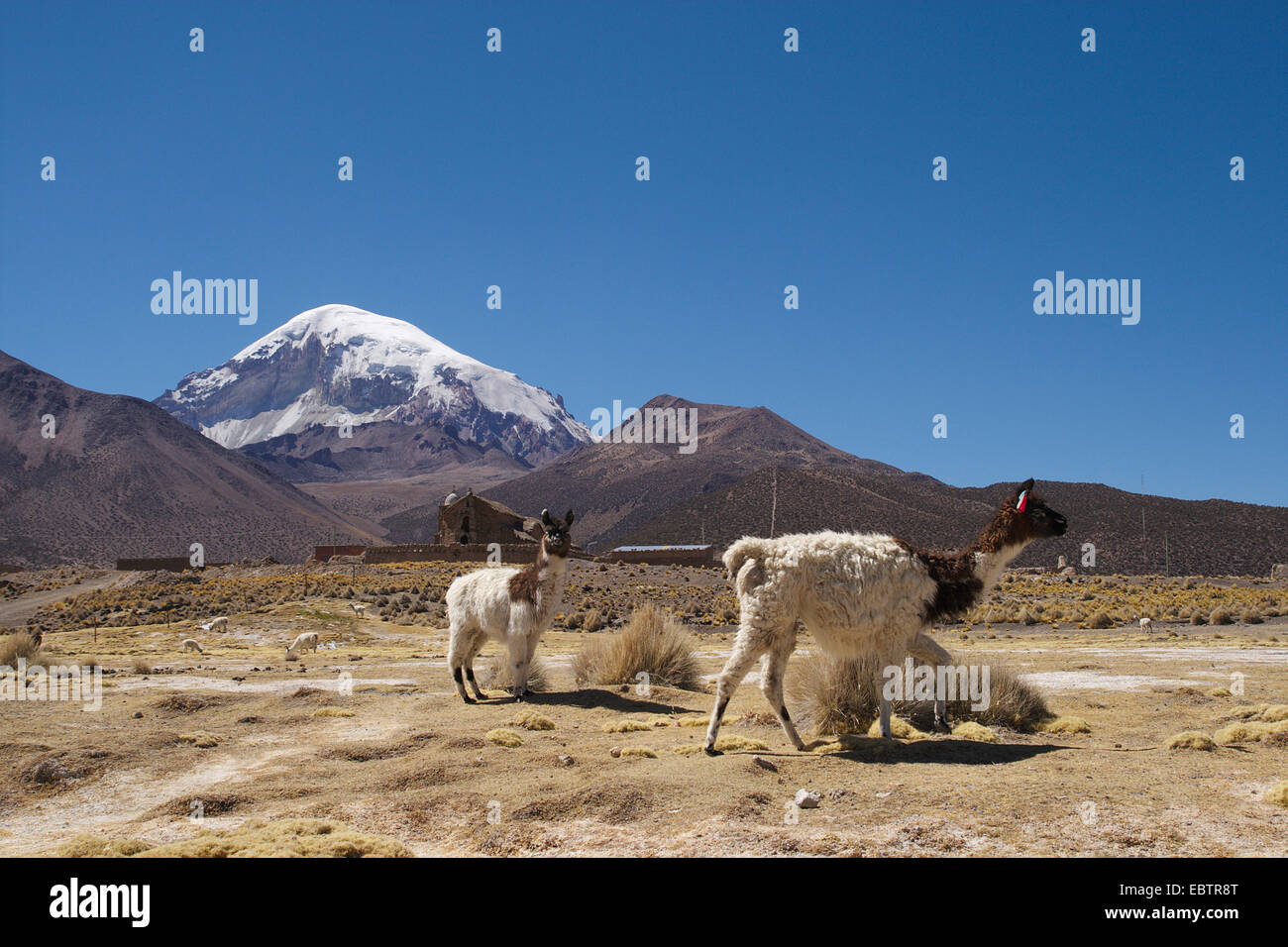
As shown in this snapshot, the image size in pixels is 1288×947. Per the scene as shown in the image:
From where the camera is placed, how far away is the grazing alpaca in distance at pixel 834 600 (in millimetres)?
8383

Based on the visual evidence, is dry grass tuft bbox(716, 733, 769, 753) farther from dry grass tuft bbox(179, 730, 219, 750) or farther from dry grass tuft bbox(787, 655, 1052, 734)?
dry grass tuft bbox(179, 730, 219, 750)

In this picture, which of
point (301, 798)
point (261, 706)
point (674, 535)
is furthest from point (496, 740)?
point (674, 535)

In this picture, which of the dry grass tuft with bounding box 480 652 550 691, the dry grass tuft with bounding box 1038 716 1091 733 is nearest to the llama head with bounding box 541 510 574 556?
the dry grass tuft with bounding box 480 652 550 691

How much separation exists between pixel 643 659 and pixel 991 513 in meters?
68.8

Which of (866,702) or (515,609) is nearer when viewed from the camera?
(866,702)

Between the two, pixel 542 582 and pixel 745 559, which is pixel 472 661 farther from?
pixel 745 559

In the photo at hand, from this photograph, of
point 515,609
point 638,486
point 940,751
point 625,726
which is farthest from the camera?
point 638,486

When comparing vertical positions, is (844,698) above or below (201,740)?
above

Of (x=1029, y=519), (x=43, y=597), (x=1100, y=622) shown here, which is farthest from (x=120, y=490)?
(x=1029, y=519)

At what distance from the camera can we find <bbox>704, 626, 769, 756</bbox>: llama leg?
8.34 metres

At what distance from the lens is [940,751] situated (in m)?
8.18

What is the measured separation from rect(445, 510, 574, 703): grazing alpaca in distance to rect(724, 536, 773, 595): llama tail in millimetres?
3956

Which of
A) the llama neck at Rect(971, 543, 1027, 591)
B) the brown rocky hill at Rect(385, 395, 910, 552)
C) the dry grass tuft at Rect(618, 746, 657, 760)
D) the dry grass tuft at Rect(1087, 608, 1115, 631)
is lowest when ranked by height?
the dry grass tuft at Rect(1087, 608, 1115, 631)
